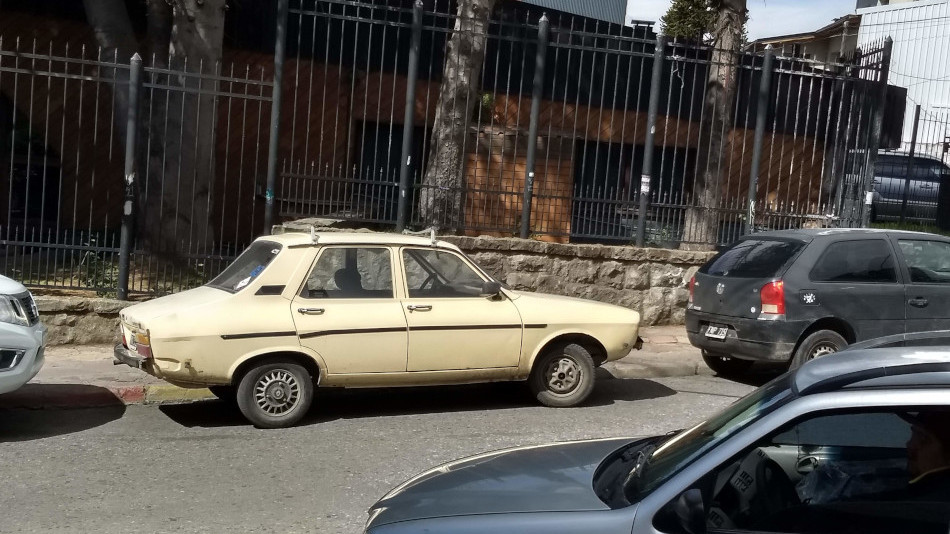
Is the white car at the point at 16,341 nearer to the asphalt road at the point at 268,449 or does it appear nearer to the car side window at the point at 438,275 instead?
the asphalt road at the point at 268,449

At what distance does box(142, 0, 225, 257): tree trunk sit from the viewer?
11586 mm

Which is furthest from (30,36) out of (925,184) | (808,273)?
(925,184)

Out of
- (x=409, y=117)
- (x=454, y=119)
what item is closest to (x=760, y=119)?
(x=454, y=119)

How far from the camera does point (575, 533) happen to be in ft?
10.5

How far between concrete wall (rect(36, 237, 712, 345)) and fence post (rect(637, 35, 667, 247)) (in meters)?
0.38

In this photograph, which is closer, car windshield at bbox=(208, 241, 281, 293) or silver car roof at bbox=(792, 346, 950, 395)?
silver car roof at bbox=(792, 346, 950, 395)

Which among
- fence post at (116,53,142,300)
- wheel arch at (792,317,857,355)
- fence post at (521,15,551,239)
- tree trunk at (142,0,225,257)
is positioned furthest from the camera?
fence post at (521,15,551,239)

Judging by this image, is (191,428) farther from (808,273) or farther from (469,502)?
(808,273)

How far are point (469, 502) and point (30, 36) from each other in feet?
45.5

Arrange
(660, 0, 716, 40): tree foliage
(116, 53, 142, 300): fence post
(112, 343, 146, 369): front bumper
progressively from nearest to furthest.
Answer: (112, 343, 146, 369): front bumper → (116, 53, 142, 300): fence post → (660, 0, 716, 40): tree foliage

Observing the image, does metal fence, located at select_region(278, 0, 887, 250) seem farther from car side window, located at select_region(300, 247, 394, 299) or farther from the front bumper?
the front bumper

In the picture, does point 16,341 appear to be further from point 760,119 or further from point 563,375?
point 760,119

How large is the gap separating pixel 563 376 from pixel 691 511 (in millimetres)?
5623

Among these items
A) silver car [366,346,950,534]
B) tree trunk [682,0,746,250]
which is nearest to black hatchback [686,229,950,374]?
tree trunk [682,0,746,250]
